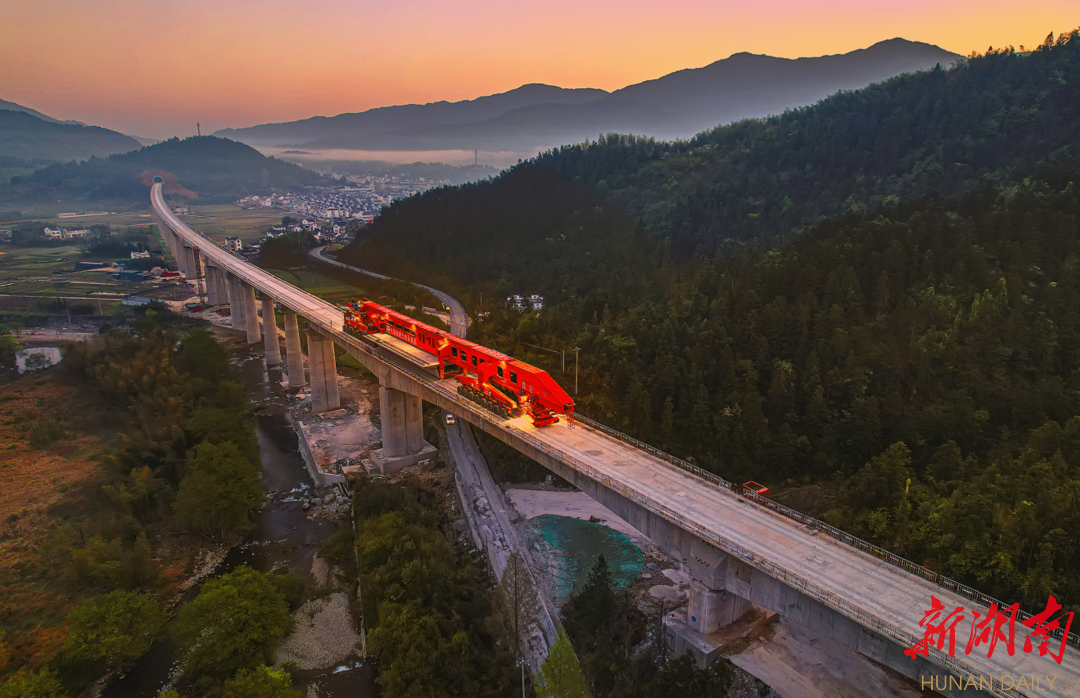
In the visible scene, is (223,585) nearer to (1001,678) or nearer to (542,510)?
(542,510)

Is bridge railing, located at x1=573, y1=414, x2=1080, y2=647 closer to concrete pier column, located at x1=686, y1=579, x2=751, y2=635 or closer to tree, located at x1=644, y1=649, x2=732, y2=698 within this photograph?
concrete pier column, located at x1=686, y1=579, x2=751, y2=635

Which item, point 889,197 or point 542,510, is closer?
point 542,510

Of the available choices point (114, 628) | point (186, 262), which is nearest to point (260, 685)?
point (114, 628)

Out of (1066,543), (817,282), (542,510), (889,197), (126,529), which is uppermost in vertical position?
(889,197)

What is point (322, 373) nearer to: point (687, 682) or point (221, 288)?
point (687, 682)

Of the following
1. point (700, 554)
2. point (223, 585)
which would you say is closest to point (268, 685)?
point (223, 585)

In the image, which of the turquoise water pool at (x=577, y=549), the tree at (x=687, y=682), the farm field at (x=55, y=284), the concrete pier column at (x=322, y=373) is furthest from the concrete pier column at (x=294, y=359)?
the tree at (x=687, y=682)
